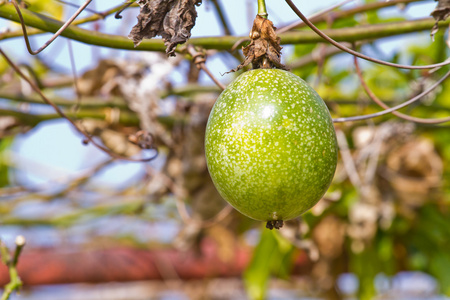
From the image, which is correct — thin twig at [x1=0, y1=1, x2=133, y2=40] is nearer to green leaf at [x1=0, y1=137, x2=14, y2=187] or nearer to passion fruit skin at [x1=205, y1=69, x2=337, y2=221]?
passion fruit skin at [x1=205, y1=69, x2=337, y2=221]

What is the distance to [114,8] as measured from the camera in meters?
1.07

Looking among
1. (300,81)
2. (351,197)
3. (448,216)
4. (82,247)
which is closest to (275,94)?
(300,81)

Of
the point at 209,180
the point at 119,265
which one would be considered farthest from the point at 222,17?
the point at 119,265

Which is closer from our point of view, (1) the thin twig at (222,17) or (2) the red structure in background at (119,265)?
(1) the thin twig at (222,17)

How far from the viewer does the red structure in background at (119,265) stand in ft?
8.09

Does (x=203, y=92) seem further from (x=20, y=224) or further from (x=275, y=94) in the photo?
(x=20, y=224)

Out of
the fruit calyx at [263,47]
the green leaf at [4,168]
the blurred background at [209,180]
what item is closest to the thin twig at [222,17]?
the blurred background at [209,180]

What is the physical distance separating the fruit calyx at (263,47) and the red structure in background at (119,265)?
173 centimetres

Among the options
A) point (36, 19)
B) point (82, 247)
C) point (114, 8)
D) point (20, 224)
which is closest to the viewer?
point (36, 19)

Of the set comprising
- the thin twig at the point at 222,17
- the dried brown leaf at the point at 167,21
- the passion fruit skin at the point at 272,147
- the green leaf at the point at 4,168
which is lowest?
the passion fruit skin at the point at 272,147

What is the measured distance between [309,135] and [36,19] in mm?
470

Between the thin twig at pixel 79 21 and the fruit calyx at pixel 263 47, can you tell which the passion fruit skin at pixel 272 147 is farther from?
the thin twig at pixel 79 21

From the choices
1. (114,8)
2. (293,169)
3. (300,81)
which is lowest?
(293,169)

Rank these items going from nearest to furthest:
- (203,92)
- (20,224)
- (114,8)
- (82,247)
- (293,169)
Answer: (293,169) < (114,8) < (203,92) < (20,224) < (82,247)
